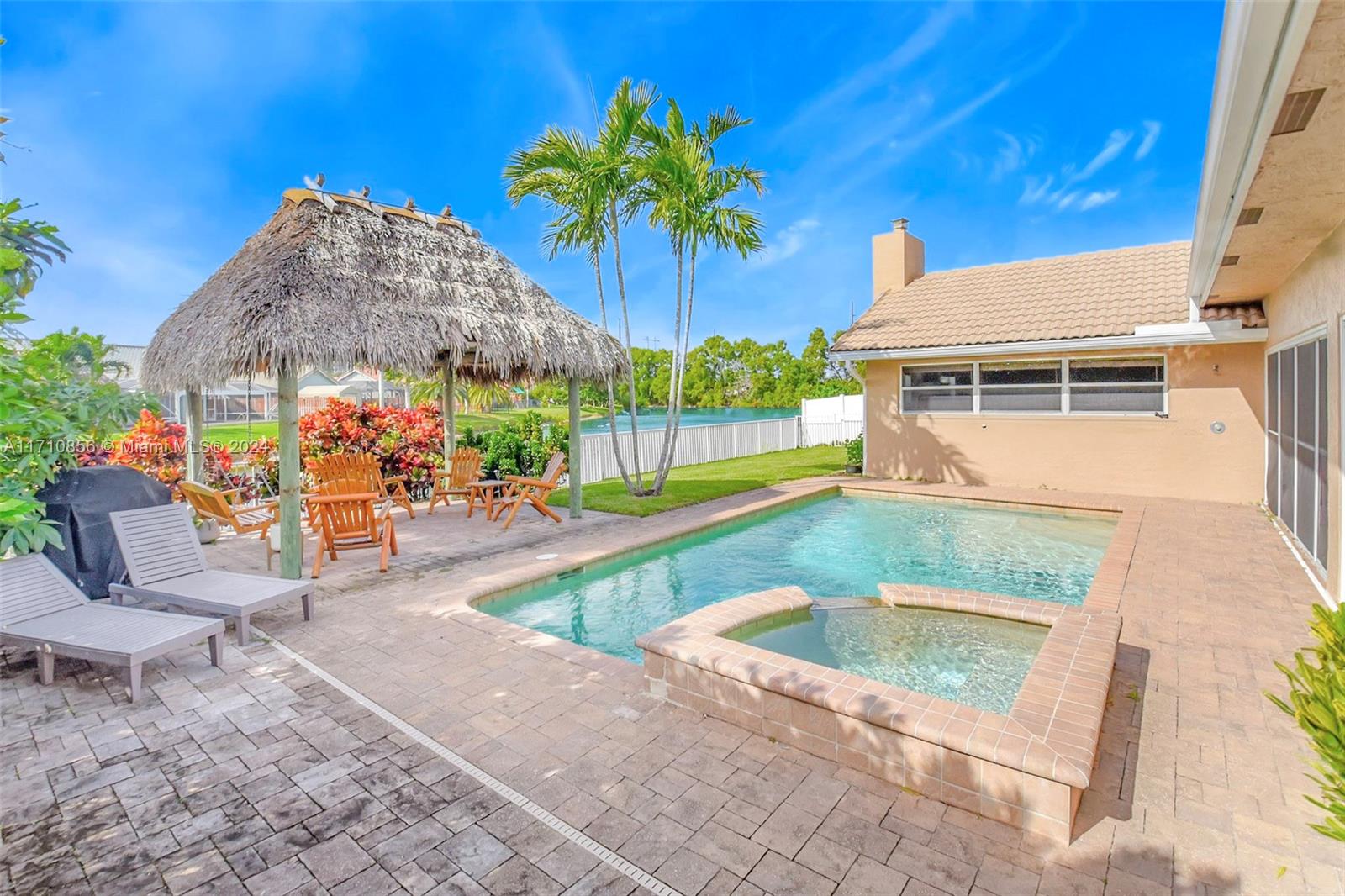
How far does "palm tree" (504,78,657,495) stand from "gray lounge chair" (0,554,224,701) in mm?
7646

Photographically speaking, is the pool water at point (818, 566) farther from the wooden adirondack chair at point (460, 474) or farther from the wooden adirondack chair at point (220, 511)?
the wooden adirondack chair at point (460, 474)

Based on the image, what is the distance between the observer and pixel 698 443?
19.4m

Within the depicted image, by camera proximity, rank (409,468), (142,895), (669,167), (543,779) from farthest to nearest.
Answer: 1. (409,468)
2. (669,167)
3. (543,779)
4. (142,895)

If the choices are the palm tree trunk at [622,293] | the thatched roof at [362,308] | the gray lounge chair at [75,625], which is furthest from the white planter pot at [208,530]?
the palm tree trunk at [622,293]

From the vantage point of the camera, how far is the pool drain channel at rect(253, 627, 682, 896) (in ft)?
8.89

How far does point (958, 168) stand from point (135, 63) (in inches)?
953

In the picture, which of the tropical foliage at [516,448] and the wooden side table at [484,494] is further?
the tropical foliage at [516,448]

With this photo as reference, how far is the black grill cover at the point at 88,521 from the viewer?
581cm

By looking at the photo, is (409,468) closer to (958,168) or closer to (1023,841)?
(1023,841)

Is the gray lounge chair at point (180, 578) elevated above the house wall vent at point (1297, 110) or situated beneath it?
situated beneath

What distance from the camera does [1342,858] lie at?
2.71m

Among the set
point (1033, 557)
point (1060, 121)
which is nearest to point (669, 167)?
point (1033, 557)

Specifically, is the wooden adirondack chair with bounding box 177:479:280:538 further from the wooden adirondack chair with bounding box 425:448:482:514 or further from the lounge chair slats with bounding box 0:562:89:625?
the lounge chair slats with bounding box 0:562:89:625

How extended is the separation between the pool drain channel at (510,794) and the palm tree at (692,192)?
360 inches
